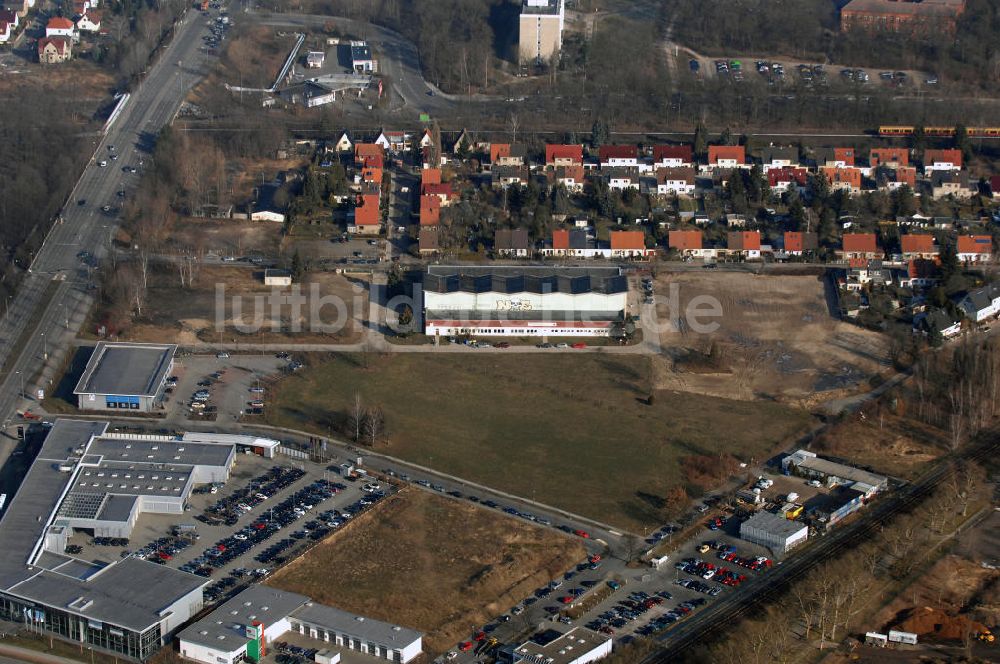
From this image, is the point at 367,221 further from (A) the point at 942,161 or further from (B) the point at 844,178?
(A) the point at 942,161

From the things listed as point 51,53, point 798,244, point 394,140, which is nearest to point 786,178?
point 798,244

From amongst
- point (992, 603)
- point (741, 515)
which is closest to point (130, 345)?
point (741, 515)

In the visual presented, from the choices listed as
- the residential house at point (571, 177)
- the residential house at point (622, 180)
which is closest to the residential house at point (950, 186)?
the residential house at point (622, 180)

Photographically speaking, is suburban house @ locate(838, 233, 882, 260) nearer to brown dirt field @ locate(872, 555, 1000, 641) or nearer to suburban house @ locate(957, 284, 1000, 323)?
suburban house @ locate(957, 284, 1000, 323)

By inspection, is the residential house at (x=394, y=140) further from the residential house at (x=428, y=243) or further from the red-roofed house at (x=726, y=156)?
the red-roofed house at (x=726, y=156)

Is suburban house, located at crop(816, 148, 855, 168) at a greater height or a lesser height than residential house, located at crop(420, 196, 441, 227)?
greater

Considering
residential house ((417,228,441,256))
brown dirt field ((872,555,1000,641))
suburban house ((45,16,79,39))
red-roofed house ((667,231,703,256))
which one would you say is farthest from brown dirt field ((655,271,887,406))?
suburban house ((45,16,79,39))

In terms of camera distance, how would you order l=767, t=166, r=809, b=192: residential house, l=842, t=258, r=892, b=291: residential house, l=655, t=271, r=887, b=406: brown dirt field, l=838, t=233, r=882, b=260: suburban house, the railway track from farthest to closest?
l=767, t=166, r=809, b=192: residential house < l=838, t=233, r=882, b=260: suburban house < l=842, t=258, r=892, b=291: residential house < l=655, t=271, r=887, b=406: brown dirt field < the railway track

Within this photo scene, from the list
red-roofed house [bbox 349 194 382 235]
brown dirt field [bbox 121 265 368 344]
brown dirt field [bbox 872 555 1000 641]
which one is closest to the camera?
brown dirt field [bbox 872 555 1000 641]
